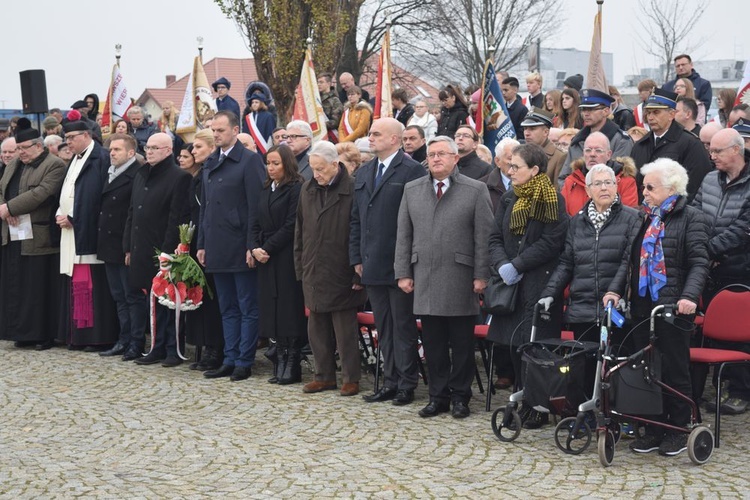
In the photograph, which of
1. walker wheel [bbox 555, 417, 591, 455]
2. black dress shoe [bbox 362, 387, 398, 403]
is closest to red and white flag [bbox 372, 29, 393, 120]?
black dress shoe [bbox 362, 387, 398, 403]

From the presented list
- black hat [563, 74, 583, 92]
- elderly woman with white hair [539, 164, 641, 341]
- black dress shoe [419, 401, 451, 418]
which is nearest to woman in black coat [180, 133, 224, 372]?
black dress shoe [419, 401, 451, 418]

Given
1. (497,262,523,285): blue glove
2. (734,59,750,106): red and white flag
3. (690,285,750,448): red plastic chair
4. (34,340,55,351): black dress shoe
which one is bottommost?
(34,340,55,351): black dress shoe

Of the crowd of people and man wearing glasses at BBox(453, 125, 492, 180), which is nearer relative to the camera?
the crowd of people

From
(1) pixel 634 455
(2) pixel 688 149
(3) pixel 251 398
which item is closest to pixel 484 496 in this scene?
(1) pixel 634 455

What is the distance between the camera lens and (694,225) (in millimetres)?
7582

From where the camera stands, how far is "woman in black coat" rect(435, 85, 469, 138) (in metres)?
14.4

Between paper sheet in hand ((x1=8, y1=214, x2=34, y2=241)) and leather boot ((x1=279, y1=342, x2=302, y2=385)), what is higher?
paper sheet in hand ((x1=8, y1=214, x2=34, y2=241))

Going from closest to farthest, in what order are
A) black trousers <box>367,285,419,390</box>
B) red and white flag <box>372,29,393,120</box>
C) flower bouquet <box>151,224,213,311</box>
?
black trousers <box>367,285,419,390</box> < flower bouquet <box>151,224,213,311</box> < red and white flag <box>372,29,393,120</box>

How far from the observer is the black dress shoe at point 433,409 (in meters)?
8.78

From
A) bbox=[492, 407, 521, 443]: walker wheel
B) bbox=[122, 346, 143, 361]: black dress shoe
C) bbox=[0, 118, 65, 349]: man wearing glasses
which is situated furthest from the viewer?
bbox=[0, 118, 65, 349]: man wearing glasses

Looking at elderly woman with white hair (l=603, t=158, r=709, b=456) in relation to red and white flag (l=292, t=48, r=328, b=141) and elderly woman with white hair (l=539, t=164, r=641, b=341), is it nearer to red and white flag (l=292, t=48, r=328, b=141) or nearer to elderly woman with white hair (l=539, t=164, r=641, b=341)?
elderly woman with white hair (l=539, t=164, r=641, b=341)

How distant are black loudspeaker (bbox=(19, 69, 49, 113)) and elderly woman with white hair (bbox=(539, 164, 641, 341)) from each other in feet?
41.9

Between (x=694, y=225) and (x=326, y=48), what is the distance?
21385 mm

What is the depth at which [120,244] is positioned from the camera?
1179 cm
